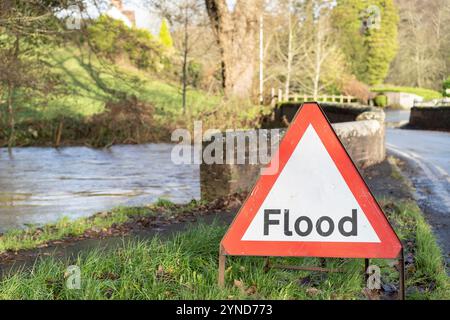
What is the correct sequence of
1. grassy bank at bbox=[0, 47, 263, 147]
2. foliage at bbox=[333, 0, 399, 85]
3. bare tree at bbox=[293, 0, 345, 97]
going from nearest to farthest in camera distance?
grassy bank at bbox=[0, 47, 263, 147]
bare tree at bbox=[293, 0, 345, 97]
foliage at bbox=[333, 0, 399, 85]

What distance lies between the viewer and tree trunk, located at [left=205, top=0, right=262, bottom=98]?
24672 mm

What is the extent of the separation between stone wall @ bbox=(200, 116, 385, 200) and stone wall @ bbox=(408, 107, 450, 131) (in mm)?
12692

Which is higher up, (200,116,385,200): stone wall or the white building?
the white building

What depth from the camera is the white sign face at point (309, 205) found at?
13.4 ft

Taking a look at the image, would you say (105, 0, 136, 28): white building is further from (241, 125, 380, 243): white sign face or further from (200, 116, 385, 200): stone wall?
(241, 125, 380, 243): white sign face

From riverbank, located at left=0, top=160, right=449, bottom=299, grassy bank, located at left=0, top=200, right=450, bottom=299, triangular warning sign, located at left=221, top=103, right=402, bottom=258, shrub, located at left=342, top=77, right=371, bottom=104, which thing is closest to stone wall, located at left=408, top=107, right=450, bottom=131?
shrub, located at left=342, top=77, right=371, bottom=104

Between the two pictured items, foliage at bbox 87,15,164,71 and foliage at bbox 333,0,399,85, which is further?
foliage at bbox 333,0,399,85

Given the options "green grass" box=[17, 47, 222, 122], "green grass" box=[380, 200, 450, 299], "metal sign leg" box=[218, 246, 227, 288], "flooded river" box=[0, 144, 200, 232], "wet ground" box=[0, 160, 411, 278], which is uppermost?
"green grass" box=[17, 47, 222, 122]

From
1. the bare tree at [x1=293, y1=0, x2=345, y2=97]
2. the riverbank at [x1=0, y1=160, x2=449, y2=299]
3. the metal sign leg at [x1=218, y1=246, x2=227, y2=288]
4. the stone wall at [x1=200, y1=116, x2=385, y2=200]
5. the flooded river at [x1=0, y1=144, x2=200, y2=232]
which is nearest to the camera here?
the metal sign leg at [x1=218, y1=246, x2=227, y2=288]

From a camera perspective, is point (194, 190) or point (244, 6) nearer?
point (194, 190)
